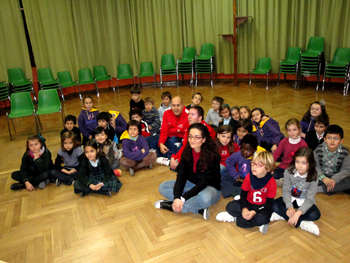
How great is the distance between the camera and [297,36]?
679 cm

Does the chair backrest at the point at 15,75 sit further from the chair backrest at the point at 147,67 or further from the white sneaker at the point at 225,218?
the white sneaker at the point at 225,218

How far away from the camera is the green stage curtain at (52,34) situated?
713cm

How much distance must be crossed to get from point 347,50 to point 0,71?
791 centimetres

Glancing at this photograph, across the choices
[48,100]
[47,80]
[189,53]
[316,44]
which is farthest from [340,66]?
[47,80]

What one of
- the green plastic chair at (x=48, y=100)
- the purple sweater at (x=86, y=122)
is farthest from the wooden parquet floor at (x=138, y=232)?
the green plastic chair at (x=48, y=100)

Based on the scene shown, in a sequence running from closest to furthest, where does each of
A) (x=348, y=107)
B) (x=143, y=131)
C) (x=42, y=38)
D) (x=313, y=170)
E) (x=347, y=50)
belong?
(x=313, y=170)
(x=143, y=131)
(x=348, y=107)
(x=347, y=50)
(x=42, y=38)

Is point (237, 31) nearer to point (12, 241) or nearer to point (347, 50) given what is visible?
point (347, 50)

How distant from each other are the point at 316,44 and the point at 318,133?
12.8 ft

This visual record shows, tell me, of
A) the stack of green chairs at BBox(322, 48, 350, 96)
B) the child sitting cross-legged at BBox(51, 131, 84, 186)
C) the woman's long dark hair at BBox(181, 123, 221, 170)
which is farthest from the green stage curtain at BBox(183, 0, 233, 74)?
the woman's long dark hair at BBox(181, 123, 221, 170)

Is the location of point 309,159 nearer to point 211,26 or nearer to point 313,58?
point 313,58

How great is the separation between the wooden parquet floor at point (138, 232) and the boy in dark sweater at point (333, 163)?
0.12 meters

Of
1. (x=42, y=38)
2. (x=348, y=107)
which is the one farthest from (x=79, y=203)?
(x=42, y=38)

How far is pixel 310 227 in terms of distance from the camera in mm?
2295

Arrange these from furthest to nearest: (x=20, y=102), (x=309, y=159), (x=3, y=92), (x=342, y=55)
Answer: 1. (x=3, y=92)
2. (x=342, y=55)
3. (x=20, y=102)
4. (x=309, y=159)
